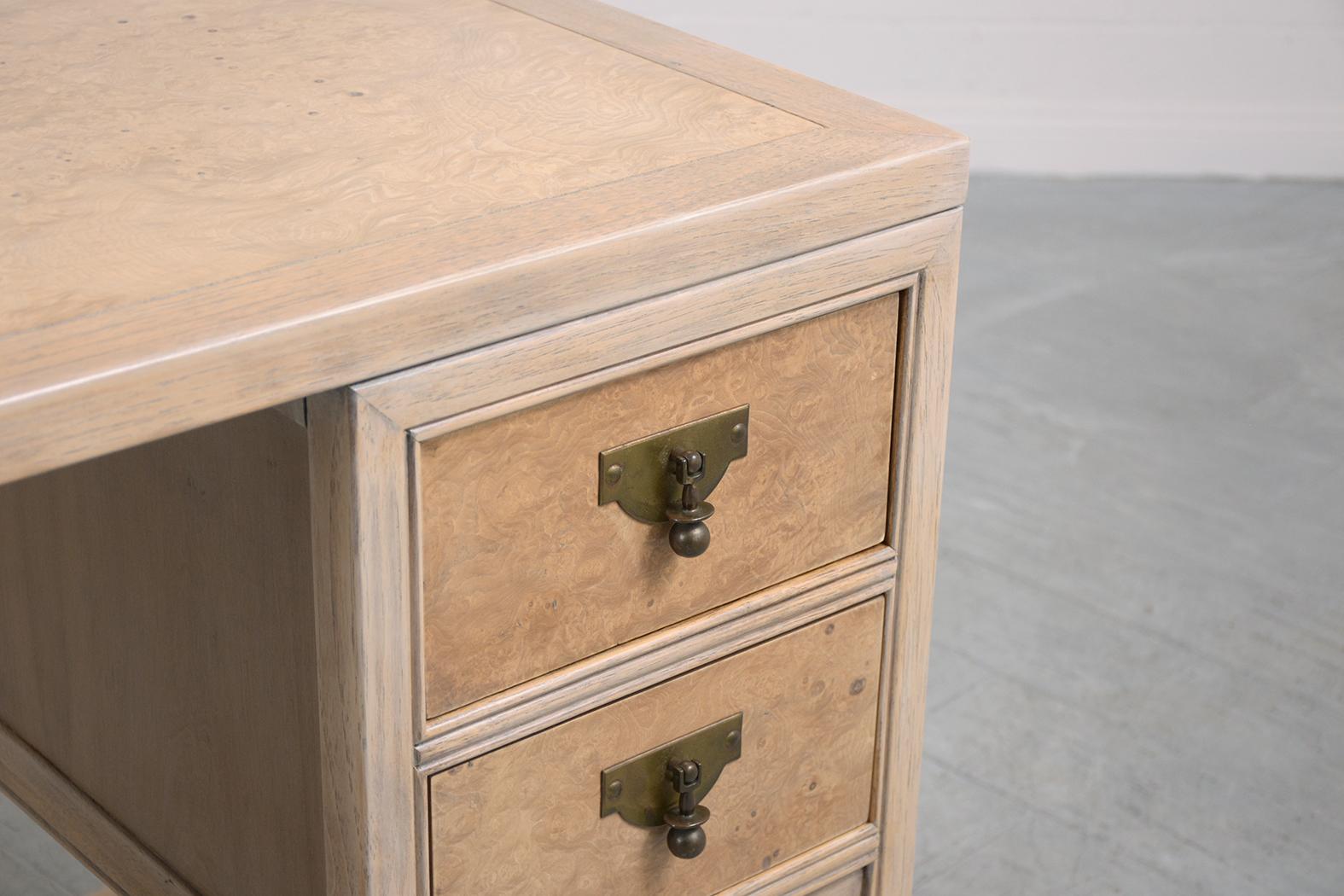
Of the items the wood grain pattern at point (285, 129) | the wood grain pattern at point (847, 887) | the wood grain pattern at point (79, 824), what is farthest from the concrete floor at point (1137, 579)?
the wood grain pattern at point (285, 129)

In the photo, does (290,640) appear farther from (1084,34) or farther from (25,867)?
(1084,34)

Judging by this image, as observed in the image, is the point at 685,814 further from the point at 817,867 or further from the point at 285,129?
the point at 285,129

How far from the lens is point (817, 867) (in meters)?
1.00

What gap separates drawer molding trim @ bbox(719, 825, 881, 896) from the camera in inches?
38.7

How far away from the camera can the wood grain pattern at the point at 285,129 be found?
73 centimetres

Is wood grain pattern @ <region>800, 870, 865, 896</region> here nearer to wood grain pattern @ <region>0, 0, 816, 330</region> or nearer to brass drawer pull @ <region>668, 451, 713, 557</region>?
brass drawer pull @ <region>668, 451, 713, 557</region>

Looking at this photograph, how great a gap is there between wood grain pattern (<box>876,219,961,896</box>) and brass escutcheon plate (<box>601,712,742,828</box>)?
122 mm

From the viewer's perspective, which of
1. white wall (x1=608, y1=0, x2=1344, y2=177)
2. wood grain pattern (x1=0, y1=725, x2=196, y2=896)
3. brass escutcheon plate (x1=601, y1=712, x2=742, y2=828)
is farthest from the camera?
white wall (x1=608, y1=0, x2=1344, y2=177)

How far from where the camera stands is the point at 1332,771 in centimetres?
165

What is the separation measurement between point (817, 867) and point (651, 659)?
22 centimetres

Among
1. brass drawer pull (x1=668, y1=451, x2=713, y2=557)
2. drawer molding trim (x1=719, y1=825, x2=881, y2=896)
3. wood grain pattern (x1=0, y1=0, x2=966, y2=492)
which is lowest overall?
drawer molding trim (x1=719, y1=825, x2=881, y2=896)

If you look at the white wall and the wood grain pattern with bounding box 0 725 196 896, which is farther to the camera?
the white wall

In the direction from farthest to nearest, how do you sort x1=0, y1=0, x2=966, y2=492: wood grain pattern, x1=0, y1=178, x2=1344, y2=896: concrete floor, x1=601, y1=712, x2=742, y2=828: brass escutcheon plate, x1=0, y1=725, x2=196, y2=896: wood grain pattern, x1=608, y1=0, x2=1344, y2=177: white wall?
1. x1=608, y1=0, x2=1344, y2=177: white wall
2. x1=0, y1=178, x2=1344, y2=896: concrete floor
3. x1=0, y1=725, x2=196, y2=896: wood grain pattern
4. x1=601, y1=712, x2=742, y2=828: brass escutcheon plate
5. x1=0, y1=0, x2=966, y2=492: wood grain pattern

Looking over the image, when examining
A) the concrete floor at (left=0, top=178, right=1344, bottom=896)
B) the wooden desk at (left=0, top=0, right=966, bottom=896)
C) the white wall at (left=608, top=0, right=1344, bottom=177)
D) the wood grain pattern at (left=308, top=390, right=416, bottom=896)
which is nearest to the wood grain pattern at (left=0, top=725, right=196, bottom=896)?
the wooden desk at (left=0, top=0, right=966, bottom=896)
